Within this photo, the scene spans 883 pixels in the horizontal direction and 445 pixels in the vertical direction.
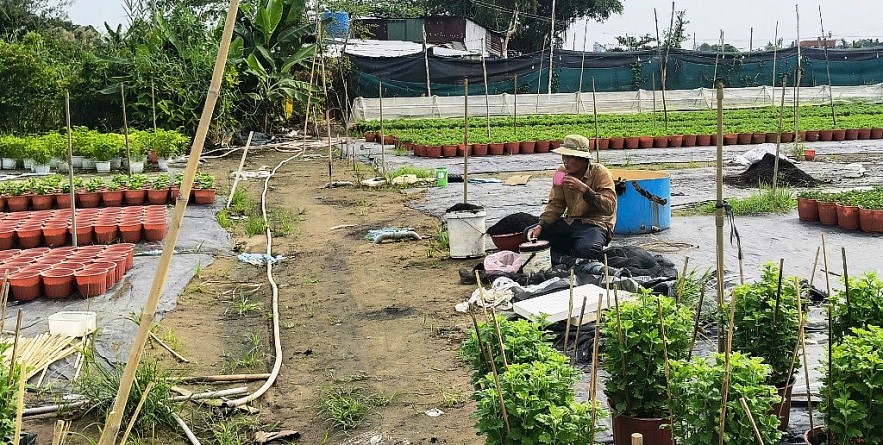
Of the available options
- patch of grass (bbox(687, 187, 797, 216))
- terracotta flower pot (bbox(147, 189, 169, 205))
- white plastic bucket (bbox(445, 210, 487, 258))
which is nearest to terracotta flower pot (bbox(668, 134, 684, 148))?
patch of grass (bbox(687, 187, 797, 216))

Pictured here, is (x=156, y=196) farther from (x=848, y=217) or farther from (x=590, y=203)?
(x=848, y=217)

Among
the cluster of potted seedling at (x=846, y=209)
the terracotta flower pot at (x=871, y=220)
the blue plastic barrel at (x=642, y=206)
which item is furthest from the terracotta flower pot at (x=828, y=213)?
the blue plastic barrel at (x=642, y=206)

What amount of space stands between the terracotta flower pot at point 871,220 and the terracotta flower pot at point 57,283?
7.42 meters

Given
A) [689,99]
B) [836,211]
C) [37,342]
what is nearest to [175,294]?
[37,342]

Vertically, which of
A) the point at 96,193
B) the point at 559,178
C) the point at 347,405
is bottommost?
the point at 347,405

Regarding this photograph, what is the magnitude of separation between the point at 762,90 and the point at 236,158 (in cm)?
1880

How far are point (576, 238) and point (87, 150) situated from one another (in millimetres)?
11524

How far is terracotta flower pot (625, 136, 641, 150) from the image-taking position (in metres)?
18.2

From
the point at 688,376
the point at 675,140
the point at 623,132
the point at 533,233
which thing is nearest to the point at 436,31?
the point at 623,132

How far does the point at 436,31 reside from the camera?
119 feet

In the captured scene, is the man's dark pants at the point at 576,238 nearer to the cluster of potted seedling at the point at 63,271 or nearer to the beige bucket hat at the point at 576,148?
the beige bucket hat at the point at 576,148

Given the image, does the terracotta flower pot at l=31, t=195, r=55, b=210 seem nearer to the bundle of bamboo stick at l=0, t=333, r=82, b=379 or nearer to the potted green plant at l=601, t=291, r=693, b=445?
the bundle of bamboo stick at l=0, t=333, r=82, b=379

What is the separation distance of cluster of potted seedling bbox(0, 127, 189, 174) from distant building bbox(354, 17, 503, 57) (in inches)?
788

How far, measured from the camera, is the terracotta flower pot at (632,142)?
718 inches
